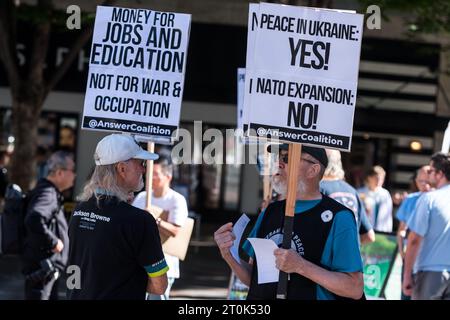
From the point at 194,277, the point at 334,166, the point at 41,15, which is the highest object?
the point at 41,15

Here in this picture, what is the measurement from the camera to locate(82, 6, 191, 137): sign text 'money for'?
232 inches

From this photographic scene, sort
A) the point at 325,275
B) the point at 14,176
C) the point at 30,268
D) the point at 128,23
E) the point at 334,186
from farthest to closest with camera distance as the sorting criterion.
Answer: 1. the point at 14,176
2. the point at 30,268
3. the point at 334,186
4. the point at 128,23
5. the point at 325,275

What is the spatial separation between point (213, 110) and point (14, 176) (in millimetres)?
6240

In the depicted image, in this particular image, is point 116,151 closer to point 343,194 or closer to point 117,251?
point 117,251

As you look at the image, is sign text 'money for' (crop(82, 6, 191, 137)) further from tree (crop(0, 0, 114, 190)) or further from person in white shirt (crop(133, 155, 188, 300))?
tree (crop(0, 0, 114, 190))

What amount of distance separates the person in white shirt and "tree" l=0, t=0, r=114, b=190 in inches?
233

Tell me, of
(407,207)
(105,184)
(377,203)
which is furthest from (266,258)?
(377,203)

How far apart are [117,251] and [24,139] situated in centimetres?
923

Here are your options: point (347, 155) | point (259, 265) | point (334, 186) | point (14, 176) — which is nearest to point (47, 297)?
point (334, 186)

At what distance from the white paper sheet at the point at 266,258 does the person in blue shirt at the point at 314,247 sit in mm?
44

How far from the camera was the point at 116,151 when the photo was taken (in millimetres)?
4523

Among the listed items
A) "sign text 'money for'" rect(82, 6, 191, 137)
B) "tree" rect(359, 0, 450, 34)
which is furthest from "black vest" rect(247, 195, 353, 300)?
"tree" rect(359, 0, 450, 34)
